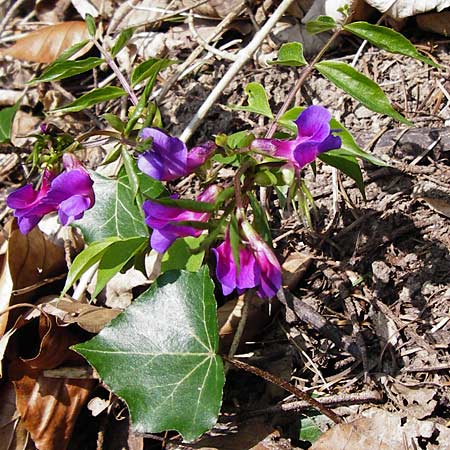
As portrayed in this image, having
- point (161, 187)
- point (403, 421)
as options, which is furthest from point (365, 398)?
point (161, 187)

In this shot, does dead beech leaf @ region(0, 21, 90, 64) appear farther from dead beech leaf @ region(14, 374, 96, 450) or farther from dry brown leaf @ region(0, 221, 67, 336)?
dead beech leaf @ region(14, 374, 96, 450)

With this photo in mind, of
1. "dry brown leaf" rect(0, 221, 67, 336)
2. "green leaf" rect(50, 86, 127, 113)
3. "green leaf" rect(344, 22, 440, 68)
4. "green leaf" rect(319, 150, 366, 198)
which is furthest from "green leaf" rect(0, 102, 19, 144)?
"green leaf" rect(344, 22, 440, 68)

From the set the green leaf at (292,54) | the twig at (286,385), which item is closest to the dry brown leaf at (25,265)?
the twig at (286,385)

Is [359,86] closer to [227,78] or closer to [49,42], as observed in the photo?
[227,78]

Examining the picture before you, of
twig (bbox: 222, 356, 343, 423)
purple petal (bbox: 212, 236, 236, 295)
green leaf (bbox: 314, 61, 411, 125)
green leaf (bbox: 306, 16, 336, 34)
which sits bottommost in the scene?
twig (bbox: 222, 356, 343, 423)

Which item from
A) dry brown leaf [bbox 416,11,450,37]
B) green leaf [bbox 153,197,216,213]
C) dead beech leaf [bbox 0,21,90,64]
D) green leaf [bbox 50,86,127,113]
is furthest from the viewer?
dead beech leaf [bbox 0,21,90,64]

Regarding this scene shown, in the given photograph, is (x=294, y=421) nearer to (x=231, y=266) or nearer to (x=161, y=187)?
(x=231, y=266)

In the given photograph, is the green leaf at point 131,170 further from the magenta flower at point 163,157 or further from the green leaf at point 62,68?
the green leaf at point 62,68
